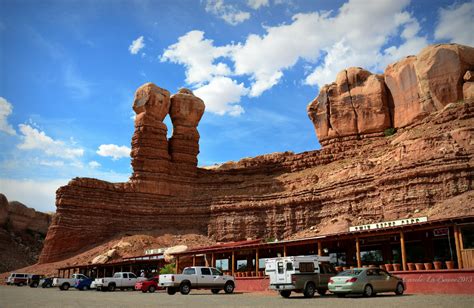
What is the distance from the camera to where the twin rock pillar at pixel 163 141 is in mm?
64125

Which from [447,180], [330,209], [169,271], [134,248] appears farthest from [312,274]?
[134,248]

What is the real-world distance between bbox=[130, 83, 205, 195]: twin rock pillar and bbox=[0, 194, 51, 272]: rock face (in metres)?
30.3

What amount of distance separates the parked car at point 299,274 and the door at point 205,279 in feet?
16.6

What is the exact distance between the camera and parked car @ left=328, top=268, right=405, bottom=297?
19.4 metres

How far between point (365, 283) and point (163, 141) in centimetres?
5177

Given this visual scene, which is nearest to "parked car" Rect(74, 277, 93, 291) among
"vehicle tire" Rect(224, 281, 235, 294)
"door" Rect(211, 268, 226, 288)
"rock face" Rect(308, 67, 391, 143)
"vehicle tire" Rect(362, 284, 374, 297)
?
"door" Rect(211, 268, 226, 288)

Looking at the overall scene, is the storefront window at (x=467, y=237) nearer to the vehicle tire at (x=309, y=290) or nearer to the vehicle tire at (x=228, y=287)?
the vehicle tire at (x=309, y=290)

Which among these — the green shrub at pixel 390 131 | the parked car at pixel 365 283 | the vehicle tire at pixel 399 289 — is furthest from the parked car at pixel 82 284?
the green shrub at pixel 390 131

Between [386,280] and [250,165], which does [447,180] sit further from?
[250,165]

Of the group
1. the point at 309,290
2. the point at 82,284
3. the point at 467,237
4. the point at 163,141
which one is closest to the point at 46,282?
the point at 82,284

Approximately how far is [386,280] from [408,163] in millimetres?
26291

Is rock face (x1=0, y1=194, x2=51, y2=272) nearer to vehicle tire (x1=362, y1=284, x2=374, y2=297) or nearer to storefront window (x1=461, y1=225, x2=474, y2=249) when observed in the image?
vehicle tire (x1=362, y1=284, x2=374, y2=297)

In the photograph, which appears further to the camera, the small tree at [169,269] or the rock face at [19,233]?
the rock face at [19,233]

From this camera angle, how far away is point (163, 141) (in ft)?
222
